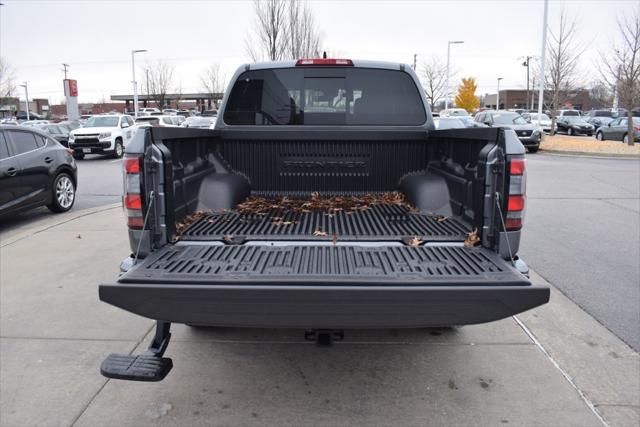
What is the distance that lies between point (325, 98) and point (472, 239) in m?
2.20

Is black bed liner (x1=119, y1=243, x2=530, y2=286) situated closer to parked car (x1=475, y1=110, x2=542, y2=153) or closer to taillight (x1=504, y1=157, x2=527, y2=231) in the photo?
taillight (x1=504, y1=157, x2=527, y2=231)

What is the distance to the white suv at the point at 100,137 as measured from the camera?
2039 centimetres

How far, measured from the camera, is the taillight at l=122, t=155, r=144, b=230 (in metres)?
2.89

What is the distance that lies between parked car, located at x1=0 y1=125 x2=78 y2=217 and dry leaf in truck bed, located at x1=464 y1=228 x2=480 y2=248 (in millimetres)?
7668

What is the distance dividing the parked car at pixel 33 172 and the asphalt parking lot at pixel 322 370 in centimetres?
316

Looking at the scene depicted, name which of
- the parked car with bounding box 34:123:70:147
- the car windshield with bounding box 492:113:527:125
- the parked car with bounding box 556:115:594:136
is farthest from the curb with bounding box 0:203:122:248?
the parked car with bounding box 556:115:594:136

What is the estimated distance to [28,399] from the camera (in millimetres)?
3338

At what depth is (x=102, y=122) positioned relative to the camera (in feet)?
71.7

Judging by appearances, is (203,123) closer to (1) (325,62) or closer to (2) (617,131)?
(1) (325,62)

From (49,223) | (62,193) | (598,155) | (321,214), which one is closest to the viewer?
(321,214)

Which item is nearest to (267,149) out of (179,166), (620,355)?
(179,166)

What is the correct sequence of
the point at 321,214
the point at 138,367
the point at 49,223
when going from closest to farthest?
the point at 138,367, the point at 321,214, the point at 49,223

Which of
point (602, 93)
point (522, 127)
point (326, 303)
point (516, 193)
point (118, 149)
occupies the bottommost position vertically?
point (118, 149)

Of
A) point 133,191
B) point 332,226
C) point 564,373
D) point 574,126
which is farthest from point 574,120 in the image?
Result: point 133,191
